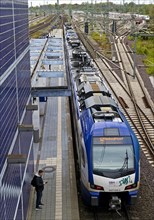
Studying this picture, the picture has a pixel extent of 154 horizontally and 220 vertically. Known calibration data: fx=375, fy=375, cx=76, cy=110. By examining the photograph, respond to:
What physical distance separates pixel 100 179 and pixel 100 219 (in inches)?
47.0

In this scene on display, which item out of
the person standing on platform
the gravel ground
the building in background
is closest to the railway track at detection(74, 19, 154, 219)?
the gravel ground

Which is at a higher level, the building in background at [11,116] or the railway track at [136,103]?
the building in background at [11,116]

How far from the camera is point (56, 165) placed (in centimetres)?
1429

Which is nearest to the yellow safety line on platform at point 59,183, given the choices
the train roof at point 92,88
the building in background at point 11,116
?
the building in background at point 11,116

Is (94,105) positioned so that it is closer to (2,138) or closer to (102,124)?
(102,124)

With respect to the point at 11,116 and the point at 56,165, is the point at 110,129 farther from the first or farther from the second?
the point at 56,165

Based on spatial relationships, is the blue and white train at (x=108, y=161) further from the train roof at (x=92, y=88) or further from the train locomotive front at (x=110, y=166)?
the train roof at (x=92, y=88)

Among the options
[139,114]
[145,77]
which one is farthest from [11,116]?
[145,77]

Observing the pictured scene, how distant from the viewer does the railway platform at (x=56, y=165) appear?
1107cm

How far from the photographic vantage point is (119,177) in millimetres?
10359

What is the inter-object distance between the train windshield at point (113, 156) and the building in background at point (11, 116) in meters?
2.09

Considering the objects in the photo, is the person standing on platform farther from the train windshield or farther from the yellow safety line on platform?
the train windshield

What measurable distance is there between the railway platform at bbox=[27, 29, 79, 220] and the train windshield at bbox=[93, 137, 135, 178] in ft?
5.28

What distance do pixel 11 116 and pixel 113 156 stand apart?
11.8 feet
